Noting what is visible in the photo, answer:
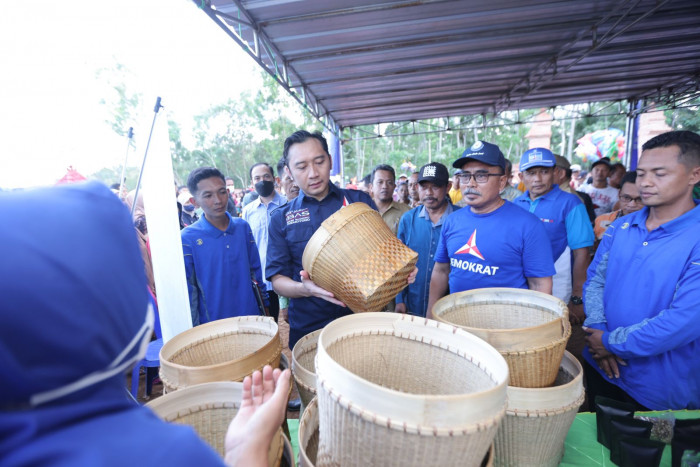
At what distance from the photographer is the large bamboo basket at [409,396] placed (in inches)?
25.4

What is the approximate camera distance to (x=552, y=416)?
1090mm

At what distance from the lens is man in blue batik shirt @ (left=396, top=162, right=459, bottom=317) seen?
308 cm

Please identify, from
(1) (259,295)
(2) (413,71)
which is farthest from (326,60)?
(1) (259,295)

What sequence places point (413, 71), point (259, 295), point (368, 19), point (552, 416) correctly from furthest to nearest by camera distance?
point (413, 71), point (368, 19), point (259, 295), point (552, 416)

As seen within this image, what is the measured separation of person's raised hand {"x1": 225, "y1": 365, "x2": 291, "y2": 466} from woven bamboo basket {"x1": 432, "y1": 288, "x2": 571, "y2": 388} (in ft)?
2.03

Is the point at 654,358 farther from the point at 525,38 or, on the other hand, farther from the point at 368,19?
the point at 525,38

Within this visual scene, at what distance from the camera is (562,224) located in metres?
2.94

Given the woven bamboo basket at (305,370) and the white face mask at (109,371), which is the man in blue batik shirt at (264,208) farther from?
the white face mask at (109,371)

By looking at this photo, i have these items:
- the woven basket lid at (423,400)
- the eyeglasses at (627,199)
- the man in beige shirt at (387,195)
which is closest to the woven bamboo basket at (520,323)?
the woven basket lid at (423,400)

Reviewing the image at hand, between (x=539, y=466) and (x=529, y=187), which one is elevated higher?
(x=529, y=187)

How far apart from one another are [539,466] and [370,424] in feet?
3.02

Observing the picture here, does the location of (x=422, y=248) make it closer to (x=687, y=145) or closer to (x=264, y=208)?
(x=687, y=145)

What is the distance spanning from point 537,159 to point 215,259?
9.65ft

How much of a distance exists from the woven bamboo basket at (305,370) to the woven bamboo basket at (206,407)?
0.23 m
